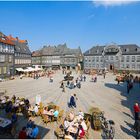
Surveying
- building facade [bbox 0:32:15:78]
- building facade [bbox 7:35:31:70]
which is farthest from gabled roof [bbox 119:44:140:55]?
Answer: building facade [bbox 0:32:15:78]

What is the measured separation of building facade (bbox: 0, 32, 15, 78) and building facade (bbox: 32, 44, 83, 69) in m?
30.7

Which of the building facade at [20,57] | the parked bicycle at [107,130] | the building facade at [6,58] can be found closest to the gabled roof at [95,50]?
the building facade at [20,57]

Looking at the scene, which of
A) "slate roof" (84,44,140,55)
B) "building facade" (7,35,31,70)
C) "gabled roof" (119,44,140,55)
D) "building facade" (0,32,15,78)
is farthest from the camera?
"slate roof" (84,44,140,55)

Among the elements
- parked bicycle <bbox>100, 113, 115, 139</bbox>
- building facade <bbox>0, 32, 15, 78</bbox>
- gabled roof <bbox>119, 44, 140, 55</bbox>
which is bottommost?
parked bicycle <bbox>100, 113, 115, 139</bbox>

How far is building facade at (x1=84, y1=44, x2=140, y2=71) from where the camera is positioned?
54031 mm

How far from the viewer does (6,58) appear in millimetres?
38938

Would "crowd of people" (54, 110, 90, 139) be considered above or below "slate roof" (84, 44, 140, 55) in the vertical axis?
below

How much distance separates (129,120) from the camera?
11.5 m

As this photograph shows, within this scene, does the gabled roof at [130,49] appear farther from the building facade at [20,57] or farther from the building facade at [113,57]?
the building facade at [20,57]

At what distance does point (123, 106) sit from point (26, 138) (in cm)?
1017

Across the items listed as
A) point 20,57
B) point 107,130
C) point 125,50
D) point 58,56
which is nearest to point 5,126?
point 107,130

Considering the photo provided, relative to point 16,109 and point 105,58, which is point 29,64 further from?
point 16,109

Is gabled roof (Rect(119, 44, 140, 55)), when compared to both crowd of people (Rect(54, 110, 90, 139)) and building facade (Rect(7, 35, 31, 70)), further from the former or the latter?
crowd of people (Rect(54, 110, 90, 139))

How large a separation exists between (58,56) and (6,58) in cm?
3389
